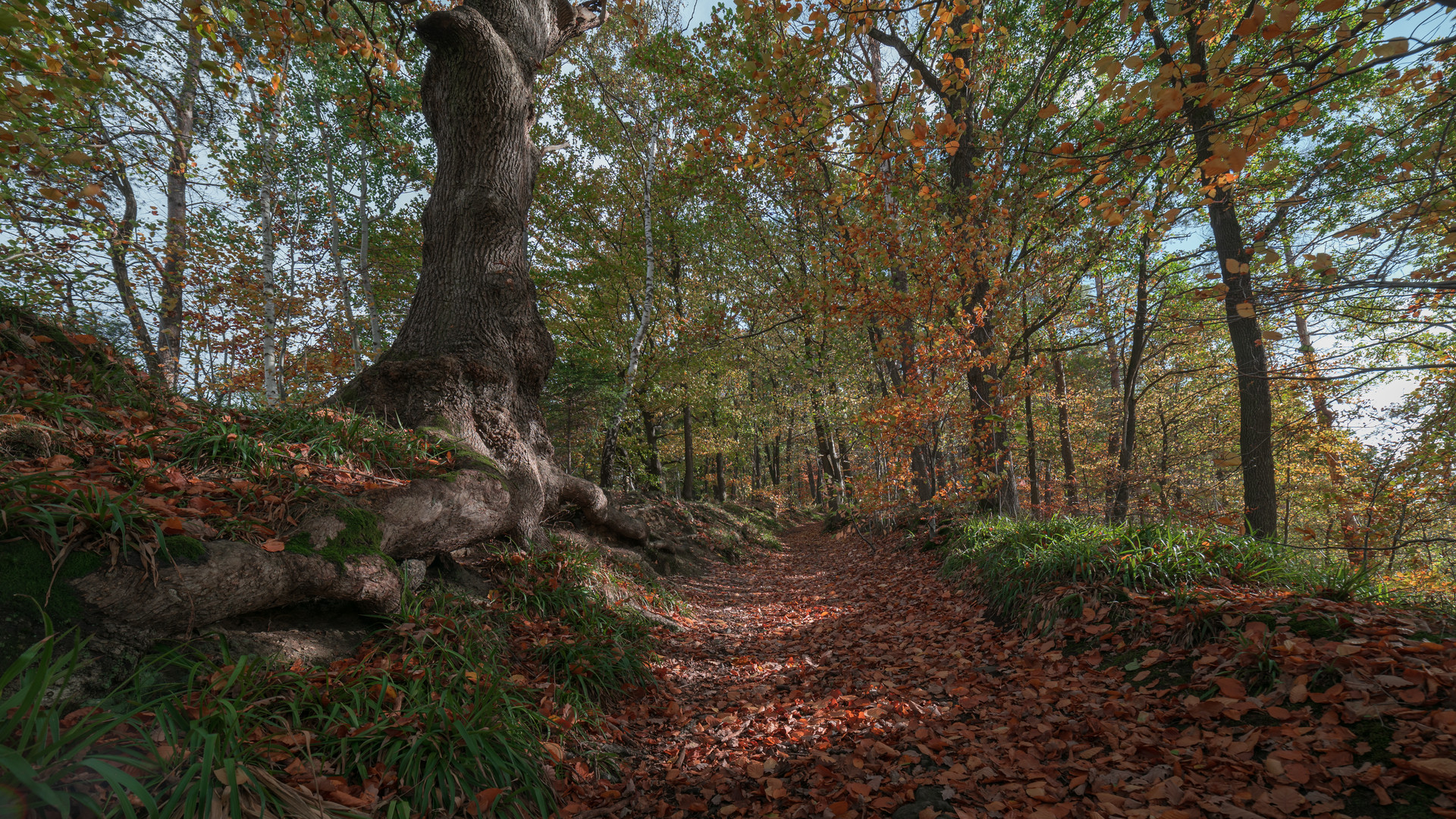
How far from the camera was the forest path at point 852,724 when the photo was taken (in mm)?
2383

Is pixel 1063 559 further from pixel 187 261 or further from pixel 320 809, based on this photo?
pixel 187 261

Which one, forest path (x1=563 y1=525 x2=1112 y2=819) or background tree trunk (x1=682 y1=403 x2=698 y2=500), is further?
background tree trunk (x1=682 y1=403 x2=698 y2=500)

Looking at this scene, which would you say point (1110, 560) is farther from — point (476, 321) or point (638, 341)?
point (638, 341)

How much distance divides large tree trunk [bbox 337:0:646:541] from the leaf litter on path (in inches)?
100.0

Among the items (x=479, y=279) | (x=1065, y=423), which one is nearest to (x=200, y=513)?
(x=479, y=279)

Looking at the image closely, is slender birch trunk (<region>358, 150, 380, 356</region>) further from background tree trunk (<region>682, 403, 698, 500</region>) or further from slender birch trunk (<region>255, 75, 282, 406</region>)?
background tree trunk (<region>682, 403, 698, 500</region>)

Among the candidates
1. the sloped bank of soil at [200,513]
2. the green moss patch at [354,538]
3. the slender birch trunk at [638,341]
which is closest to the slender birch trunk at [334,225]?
the slender birch trunk at [638,341]

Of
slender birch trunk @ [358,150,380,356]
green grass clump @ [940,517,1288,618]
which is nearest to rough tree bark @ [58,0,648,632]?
green grass clump @ [940,517,1288,618]

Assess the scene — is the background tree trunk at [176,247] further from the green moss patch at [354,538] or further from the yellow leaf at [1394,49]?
the yellow leaf at [1394,49]

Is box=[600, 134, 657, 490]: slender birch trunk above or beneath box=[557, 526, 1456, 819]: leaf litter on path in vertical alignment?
above

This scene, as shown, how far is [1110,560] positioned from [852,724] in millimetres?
2673

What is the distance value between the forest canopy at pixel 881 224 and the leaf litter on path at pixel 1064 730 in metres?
1.52

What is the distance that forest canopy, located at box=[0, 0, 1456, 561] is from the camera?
3381 mm

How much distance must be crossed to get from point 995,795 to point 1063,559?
278cm
